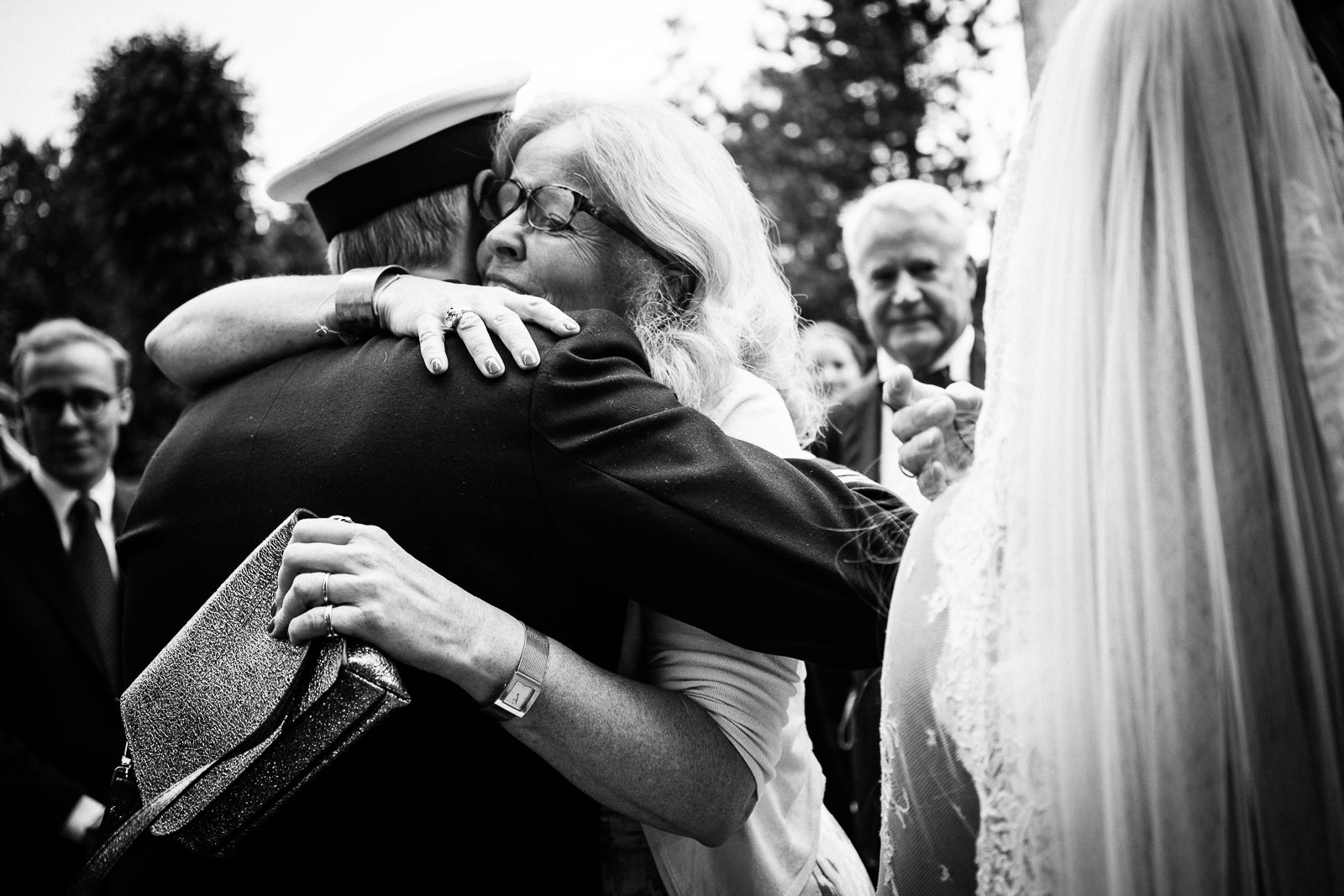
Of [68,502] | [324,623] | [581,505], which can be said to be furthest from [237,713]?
[68,502]

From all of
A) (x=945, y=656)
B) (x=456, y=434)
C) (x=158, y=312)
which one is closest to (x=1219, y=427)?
(x=945, y=656)

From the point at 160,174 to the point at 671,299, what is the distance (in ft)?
56.4

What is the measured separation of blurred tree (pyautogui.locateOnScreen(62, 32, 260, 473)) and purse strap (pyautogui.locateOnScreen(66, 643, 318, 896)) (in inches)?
638

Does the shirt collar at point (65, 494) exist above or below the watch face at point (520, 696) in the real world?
below

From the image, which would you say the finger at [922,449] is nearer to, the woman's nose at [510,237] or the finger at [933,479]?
the finger at [933,479]

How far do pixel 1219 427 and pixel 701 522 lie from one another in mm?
669

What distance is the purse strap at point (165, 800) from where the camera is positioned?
1.44 m

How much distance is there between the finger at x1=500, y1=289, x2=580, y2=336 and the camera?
1.59m

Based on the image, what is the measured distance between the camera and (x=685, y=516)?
1481 millimetres

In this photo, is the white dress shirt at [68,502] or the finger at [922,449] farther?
the white dress shirt at [68,502]

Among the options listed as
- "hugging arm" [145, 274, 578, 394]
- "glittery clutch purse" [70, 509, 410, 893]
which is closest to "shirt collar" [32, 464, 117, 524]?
"hugging arm" [145, 274, 578, 394]

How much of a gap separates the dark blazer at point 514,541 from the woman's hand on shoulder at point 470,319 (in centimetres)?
3

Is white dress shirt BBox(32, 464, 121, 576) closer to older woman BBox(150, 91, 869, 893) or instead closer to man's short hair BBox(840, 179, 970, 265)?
older woman BBox(150, 91, 869, 893)

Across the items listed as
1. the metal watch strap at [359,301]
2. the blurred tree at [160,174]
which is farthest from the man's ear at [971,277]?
the blurred tree at [160,174]
